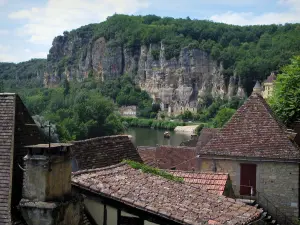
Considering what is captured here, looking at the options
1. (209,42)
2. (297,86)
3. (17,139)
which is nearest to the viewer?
(17,139)

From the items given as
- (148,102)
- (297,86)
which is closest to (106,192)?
(297,86)

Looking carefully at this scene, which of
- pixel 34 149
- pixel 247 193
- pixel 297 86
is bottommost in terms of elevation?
pixel 247 193

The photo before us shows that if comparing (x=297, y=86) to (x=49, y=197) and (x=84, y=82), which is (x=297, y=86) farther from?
(x=84, y=82)

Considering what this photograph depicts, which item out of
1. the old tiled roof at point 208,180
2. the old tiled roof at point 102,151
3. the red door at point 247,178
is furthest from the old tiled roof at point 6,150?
the red door at point 247,178

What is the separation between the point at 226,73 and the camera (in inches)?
6043

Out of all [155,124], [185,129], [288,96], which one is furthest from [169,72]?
[288,96]

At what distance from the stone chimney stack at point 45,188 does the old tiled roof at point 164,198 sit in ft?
1.83

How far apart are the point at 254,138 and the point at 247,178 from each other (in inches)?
66.1

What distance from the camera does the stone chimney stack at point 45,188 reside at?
7.39m

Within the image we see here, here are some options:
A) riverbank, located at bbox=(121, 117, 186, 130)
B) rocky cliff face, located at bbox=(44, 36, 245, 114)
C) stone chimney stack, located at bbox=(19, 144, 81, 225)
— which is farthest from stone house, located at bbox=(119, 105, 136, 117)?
stone chimney stack, located at bbox=(19, 144, 81, 225)

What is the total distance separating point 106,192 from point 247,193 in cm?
1021

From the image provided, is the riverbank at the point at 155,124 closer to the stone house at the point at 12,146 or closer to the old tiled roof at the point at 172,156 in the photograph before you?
the old tiled roof at the point at 172,156

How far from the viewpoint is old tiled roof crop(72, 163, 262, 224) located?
7.53m

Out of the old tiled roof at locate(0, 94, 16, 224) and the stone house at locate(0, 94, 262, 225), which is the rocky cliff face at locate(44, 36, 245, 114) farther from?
the old tiled roof at locate(0, 94, 16, 224)
